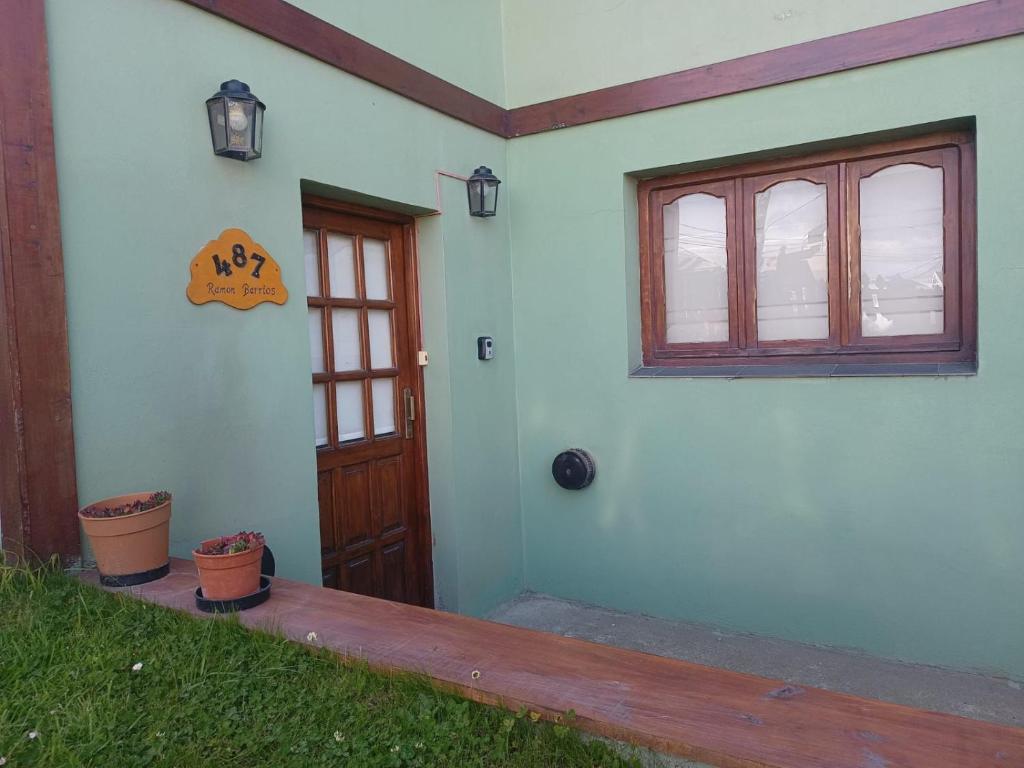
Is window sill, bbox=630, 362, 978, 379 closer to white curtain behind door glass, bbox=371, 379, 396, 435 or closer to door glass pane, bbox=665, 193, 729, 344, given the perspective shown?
door glass pane, bbox=665, 193, 729, 344

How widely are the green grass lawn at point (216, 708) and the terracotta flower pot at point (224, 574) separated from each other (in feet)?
0.46

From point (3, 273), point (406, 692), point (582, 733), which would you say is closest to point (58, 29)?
point (3, 273)

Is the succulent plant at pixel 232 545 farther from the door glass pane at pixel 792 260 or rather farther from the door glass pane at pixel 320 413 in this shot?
the door glass pane at pixel 792 260

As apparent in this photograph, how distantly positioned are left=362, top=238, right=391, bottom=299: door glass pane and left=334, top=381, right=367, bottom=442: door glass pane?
50cm

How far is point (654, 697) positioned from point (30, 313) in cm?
206

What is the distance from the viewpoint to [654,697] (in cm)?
159

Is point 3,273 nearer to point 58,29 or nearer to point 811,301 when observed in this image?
point 58,29

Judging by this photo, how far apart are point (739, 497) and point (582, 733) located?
258 centimetres

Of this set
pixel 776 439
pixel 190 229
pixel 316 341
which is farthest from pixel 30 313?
pixel 776 439

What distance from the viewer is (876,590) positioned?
3.57 metres

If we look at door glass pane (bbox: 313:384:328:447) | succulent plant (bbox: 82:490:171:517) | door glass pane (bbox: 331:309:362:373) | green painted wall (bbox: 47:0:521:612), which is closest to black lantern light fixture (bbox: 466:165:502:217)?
green painted wall (bbox: 47:0:521:612)

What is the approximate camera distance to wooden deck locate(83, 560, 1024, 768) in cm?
137

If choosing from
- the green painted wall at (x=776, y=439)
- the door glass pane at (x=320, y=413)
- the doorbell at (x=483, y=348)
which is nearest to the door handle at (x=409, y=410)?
the doorbell at (x=483, y=348)

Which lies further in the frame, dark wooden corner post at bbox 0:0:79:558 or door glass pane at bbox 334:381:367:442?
door glass pane at bbox 334:381:367:442
